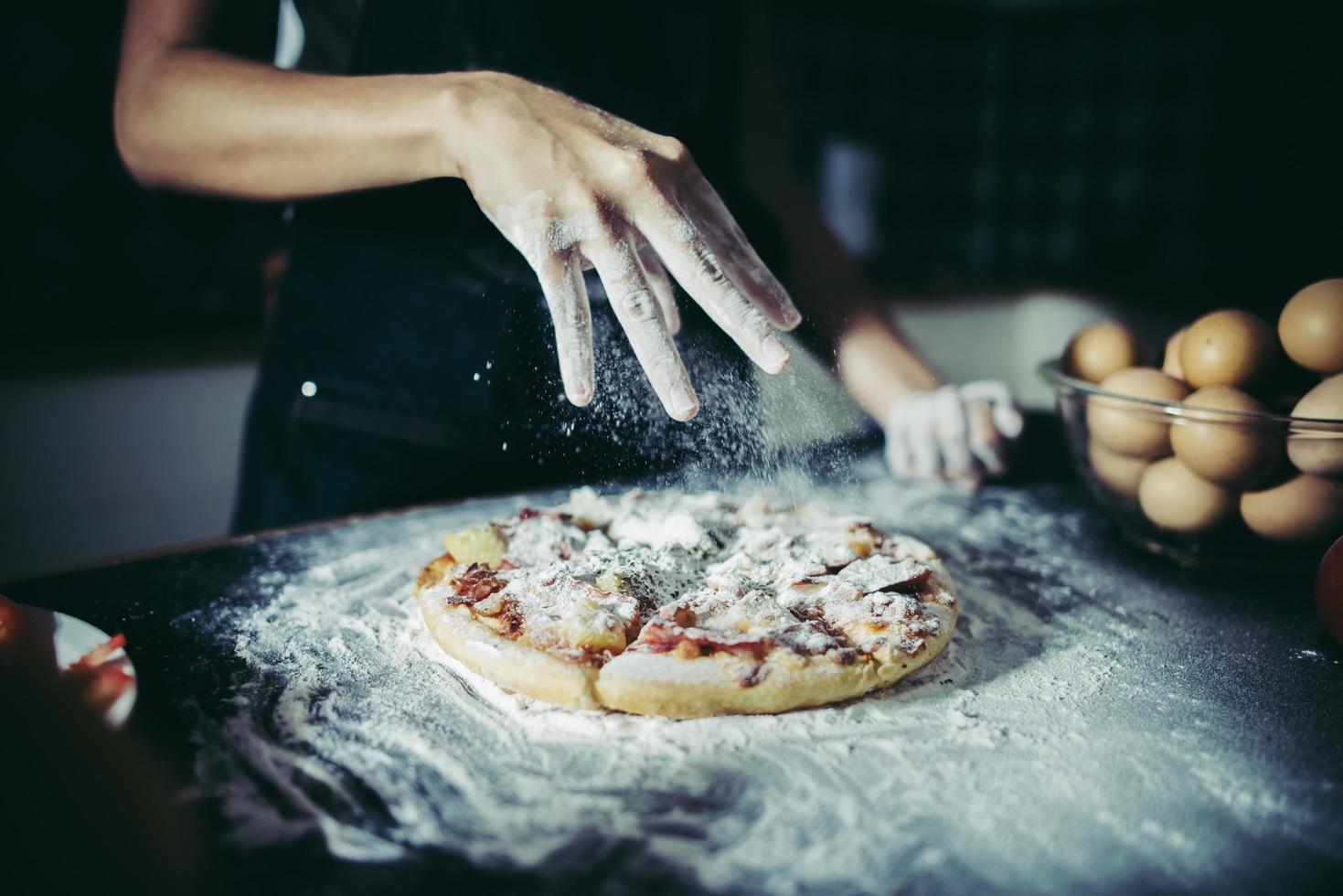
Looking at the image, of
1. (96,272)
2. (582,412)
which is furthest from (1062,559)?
(96,272)

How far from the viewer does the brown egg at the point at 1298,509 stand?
1018 mm

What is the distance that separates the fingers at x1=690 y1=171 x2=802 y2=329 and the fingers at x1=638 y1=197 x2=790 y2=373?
39 mm

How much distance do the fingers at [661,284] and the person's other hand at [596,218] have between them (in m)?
0.09

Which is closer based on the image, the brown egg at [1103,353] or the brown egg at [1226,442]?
the brown egg at [1226,442]

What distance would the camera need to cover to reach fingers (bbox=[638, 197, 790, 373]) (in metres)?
0.92

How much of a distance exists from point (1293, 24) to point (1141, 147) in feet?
2.29

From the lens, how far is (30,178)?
2.33m

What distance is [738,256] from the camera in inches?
38.6

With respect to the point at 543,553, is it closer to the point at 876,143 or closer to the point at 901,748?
the point at 901,748

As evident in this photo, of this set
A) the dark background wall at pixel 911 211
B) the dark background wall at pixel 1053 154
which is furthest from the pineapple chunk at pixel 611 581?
the dark background wall at pixel 1053 154

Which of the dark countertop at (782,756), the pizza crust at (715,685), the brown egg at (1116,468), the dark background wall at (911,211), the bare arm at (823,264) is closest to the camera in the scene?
the dark countertop at (782,756)

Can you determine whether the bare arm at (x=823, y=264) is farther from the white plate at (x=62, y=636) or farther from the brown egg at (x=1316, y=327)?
the white plate at (x=62, y=636)

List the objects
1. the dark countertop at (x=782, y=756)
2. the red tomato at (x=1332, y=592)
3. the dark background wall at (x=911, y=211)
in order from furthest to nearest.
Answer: the dark background wall at (x=911, y=211) → the red tomato at (x=1332, y=592) → the dark countertop at (x=782, y=756)

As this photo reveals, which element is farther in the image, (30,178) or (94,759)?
(30,178)
